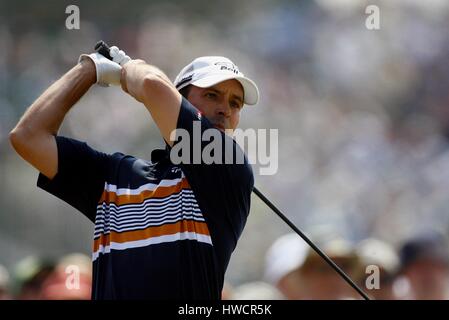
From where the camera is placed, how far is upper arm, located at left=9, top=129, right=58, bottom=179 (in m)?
2.63

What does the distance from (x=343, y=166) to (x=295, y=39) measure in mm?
892

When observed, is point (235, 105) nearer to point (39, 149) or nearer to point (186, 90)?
point (186, 90)

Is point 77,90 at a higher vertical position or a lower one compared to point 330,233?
lower

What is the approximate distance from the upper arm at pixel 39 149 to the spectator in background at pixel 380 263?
1995 mm

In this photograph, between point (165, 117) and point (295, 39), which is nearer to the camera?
point (165, 117)

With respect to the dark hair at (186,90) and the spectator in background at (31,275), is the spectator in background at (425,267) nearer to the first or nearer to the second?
the spectator in background at (31,275)

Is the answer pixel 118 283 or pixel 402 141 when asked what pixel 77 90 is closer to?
pixel 118 283

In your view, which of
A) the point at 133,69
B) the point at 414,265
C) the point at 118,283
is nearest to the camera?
the point at 118,283

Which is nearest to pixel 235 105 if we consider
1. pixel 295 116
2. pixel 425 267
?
pixel 425 267

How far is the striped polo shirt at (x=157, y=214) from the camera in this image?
7.97ft

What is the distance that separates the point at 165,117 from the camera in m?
2.57

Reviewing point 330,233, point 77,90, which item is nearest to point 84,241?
point 330,233

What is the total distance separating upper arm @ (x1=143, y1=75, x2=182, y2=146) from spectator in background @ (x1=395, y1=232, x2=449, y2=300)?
6.55 ft

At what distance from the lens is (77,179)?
2.64 meters
